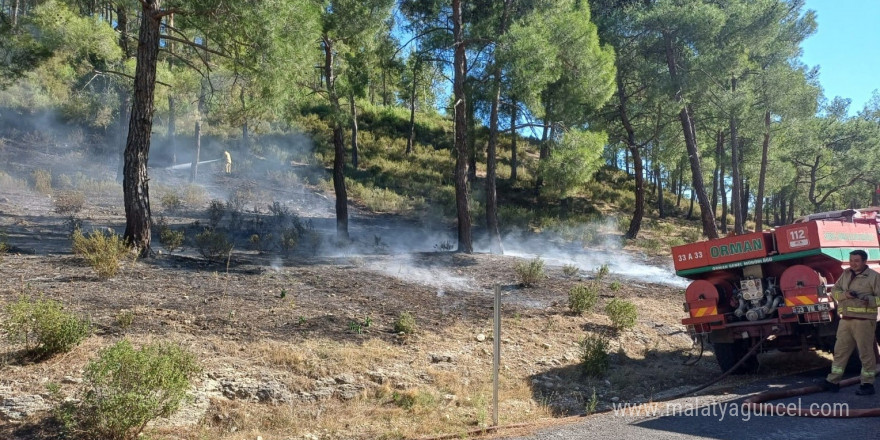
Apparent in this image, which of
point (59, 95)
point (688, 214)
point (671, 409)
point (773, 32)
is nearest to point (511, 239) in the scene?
point (773, 32)

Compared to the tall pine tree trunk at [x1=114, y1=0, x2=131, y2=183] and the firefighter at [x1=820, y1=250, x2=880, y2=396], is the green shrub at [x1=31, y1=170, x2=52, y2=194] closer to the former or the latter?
the tall pine tree trunk at [x1=114, y1=0, x2=131, y2=183]

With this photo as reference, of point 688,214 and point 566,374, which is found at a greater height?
point 688,214

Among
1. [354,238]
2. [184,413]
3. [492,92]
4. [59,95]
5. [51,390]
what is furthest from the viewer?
[59,95]

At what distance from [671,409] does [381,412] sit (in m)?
3.23

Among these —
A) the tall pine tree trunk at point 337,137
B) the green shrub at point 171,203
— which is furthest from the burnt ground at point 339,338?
the green shrub at point 171,203

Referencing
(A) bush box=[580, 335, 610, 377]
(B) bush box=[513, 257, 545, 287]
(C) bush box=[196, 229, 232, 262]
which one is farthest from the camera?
(B) bush box=[513, 257, 545, 287]

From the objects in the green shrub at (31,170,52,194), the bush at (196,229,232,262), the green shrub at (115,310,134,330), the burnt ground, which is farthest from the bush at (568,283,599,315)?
the green shrub at (31,170,52,194)

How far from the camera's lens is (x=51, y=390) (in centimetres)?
522

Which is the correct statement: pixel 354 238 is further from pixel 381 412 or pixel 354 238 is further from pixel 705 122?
pixel 705 122

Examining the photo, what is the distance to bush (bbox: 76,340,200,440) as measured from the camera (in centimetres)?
512

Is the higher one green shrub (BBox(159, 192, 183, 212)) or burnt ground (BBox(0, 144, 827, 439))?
green shrub (BBox(159, 192, 183, 212))

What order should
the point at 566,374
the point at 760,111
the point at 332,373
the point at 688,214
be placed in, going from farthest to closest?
the point at 688,214
the point at 760,111
the point at 566,374
the point at 332,373

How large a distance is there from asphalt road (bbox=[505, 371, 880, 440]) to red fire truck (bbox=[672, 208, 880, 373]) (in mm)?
1121

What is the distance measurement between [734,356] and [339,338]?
570 cm
